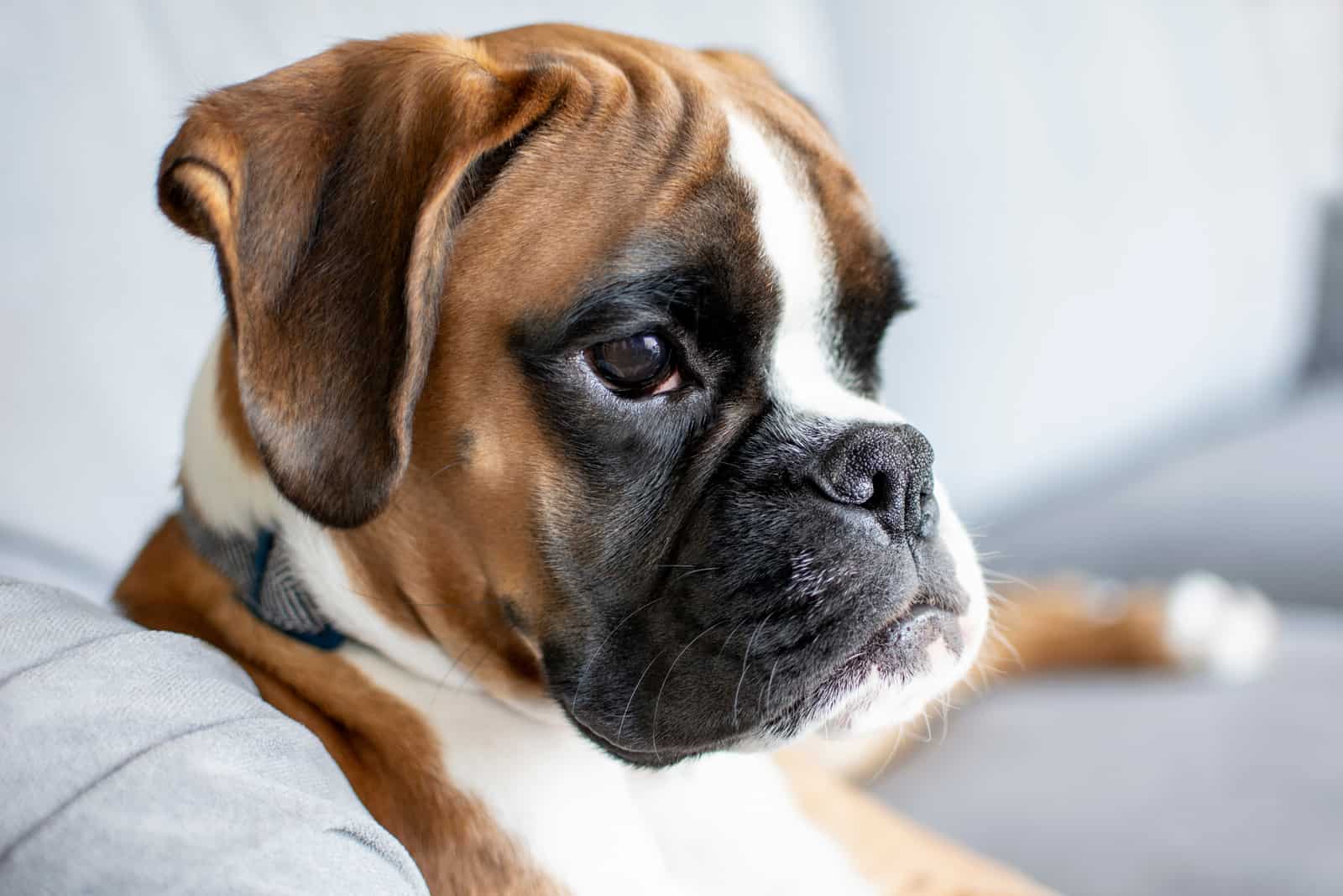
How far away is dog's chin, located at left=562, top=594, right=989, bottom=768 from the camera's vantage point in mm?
1103

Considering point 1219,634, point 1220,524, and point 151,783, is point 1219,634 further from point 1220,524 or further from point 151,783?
point 151,783

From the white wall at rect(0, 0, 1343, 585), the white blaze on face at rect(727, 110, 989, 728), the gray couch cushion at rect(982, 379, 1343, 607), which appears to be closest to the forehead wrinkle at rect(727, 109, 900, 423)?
the white blaze on face at rect(727, 110, 989, 728)

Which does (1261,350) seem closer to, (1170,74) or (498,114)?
(1170,74)

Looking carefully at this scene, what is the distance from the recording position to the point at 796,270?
3.79 feet

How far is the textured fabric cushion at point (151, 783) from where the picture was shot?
30.7 inches

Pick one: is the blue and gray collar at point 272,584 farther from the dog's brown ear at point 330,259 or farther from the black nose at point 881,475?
the black nose at point 881,475

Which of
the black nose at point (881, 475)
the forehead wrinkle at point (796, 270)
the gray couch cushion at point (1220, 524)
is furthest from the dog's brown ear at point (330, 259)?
the gray couch cushion at point (1220, 524)

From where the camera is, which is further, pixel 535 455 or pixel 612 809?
pixel 612 809

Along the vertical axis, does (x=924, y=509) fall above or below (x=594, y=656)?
above

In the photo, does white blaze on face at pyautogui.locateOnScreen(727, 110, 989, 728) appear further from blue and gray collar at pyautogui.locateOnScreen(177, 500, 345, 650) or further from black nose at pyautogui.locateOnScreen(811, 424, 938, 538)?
blue and gray collar at pyautogui.locateOnScreen(177, 500, 345, 650)

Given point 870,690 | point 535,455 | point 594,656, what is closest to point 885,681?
point 870,690

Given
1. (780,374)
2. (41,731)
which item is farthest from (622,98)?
(41,731)

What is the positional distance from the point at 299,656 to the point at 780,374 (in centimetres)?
51

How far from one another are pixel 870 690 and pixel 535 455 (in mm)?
351
